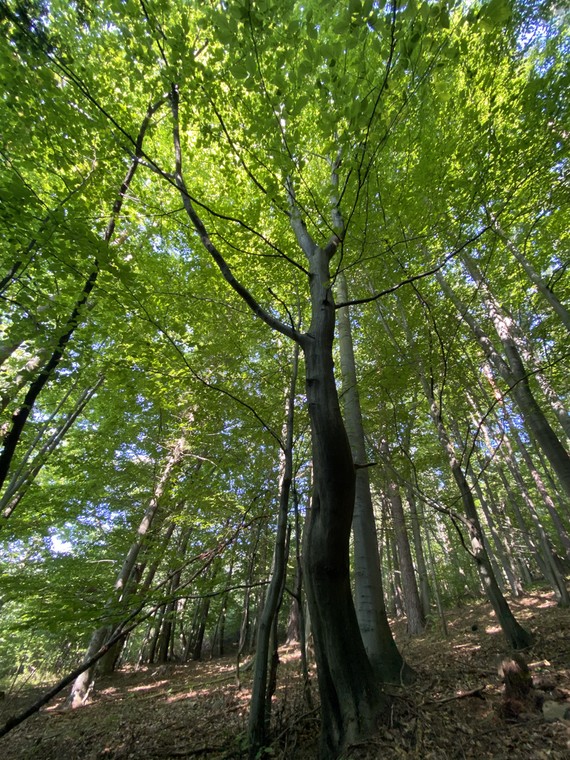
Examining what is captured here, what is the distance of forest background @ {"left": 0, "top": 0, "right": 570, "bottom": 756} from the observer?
2348 millimetres

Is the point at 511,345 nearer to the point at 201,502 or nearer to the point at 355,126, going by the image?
the point at 355,126

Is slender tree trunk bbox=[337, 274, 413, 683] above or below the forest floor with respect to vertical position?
above

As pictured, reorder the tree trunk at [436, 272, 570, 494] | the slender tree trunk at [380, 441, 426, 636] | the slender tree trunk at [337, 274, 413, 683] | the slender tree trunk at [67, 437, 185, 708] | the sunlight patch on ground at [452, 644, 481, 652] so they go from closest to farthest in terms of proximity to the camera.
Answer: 1. the slender tree trunk at [337, 274, 413, 683]
2. the tree trunk at [436, 272, 570, 494]
3. the sunlight patch on ground at [452, 644, 481, 652]
4. the slender tree trunk at [67, 437, 185, 708]
5. the slender tree trunk at [380, 441, 426, 636]

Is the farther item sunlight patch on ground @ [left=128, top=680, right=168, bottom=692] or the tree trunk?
sunlight patch on ground @ [left=128, top=680, right=168, bottom=692]

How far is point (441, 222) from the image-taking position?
15.5ft

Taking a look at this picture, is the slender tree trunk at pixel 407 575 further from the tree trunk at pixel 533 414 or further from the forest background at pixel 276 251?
the tree trunk at pixel 533 414

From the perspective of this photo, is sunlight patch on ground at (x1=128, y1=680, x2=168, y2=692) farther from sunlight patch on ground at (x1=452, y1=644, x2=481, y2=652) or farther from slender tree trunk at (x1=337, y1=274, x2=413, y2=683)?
slender tree trunk at (x1=337, y1=274, x2=413, y2=683)

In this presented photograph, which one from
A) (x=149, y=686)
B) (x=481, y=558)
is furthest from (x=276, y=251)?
(x=149, y=686)

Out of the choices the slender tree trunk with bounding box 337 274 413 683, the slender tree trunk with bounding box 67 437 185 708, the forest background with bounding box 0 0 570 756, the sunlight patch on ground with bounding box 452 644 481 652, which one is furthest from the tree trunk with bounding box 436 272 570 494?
the slender tree trunk with bounding box 67 437 185 708

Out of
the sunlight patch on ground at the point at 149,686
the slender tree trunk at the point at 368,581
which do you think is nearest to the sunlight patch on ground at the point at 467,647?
the slender tree trunk at the point at 368,581

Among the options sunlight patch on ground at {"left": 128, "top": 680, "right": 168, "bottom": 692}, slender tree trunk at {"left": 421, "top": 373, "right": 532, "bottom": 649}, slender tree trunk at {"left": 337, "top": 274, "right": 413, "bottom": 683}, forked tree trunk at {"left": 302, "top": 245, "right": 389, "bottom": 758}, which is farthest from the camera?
sunlight patch on ground at {"left": 128, "top": 680, "right": 168, "bottom": 692}

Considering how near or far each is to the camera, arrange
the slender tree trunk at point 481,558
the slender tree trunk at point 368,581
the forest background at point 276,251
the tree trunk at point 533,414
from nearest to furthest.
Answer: the forest background at point 276,251 < the slender tree trunk at point 368,581 < the slender tree trunk at point 481,558 < the tree trunk at point 533,414

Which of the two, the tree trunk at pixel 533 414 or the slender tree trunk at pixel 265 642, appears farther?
the tree trunk at pixel 533 414

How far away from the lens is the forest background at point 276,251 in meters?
2.35
